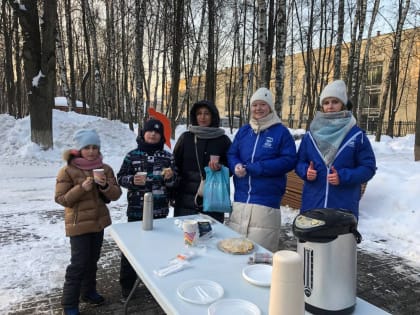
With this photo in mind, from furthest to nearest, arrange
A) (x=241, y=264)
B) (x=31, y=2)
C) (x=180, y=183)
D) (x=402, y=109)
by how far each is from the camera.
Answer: (x=402, y=109) → (x=31, y=2) → (x=180, y=183) → (x=241, y=264)

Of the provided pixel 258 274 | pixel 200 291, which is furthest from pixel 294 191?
pixel 200 291

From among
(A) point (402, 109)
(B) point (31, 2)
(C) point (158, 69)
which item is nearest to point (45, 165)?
(B) point (31, 2)

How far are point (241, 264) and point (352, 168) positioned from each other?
4.39ft

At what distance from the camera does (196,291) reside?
179cm

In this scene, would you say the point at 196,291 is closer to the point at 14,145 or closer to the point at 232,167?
the point at 232,167

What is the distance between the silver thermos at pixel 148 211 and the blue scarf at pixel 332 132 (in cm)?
148

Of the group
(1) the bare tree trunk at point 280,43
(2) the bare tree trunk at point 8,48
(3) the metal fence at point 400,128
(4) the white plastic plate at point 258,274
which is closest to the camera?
(4) the white plastic plate at point 258,274

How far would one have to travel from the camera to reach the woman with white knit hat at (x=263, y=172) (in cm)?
312

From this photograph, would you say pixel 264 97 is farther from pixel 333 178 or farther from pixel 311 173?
pixel 333 178

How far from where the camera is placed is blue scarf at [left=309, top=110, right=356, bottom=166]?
286cm

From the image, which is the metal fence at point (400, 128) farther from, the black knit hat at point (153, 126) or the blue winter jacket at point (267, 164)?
the black knit hat at point (153, 126)

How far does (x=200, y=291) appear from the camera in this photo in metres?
1.79

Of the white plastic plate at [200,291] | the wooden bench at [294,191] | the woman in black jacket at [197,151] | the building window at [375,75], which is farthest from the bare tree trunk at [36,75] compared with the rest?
the building window at [375,75]

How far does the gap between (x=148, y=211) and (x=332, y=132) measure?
1654 millimetres
